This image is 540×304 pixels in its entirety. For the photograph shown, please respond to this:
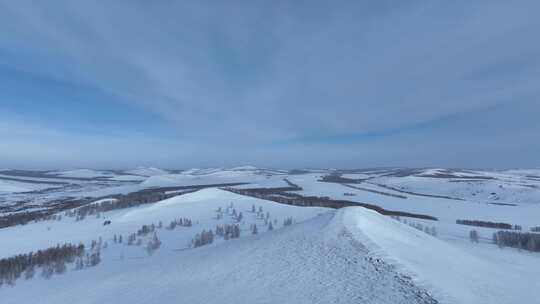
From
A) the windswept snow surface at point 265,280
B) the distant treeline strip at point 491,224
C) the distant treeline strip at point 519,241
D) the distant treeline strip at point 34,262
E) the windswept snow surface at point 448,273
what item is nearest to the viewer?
the windswept snow surface at point 448,273

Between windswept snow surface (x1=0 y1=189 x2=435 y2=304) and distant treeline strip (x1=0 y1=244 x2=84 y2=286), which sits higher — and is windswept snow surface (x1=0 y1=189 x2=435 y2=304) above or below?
above

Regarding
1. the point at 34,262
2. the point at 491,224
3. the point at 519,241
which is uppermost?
the point at 34,262

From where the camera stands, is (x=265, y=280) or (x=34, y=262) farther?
(x=34, y=262)

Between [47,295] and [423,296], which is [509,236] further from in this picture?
[47,295]

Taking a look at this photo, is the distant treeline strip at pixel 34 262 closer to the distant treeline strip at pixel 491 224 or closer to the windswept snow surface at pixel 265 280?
the windswept snow surface at pixel 265 280

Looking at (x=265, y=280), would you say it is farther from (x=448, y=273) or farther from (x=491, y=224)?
(x=491, y=224)

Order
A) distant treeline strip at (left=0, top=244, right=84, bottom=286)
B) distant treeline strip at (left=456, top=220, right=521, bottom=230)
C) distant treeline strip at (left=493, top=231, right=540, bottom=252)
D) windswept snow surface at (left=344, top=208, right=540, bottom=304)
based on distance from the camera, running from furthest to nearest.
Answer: distant treeline strip at (left=456, top=220, right=521, bottom=230) < distant treeline strip at (left=493, top=231, right=540, bottom=252) < distant treeline strip at (left=0, top=244, right=84, bottom=286) < windswept snow surface at (left=344, top=208, right=540, bottom=304)

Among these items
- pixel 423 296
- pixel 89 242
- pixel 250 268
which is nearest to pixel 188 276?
pixel 250 268

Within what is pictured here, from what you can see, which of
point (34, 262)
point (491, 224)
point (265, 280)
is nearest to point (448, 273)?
point (265, 280)

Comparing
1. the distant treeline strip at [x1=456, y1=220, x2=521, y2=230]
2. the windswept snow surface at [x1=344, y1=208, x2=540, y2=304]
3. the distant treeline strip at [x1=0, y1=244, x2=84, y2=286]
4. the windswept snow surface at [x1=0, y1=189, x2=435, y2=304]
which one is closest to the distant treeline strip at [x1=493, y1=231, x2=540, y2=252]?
the distant treeline strip at [x1=456, y1=220, x2=521, y2=230]

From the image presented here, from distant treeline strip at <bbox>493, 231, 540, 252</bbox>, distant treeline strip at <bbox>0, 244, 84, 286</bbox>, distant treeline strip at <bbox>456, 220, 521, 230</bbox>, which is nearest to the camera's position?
distant treeline strip at <bbox>0, 244, 84, 286</bbox>

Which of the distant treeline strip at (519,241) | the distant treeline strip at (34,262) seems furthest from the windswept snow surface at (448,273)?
the distant treeline strip at (34,262)

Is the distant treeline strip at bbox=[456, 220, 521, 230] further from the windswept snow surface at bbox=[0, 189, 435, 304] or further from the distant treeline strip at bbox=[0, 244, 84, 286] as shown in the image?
the distant treeline strip at bbox=[0, 244, 84, 286]
